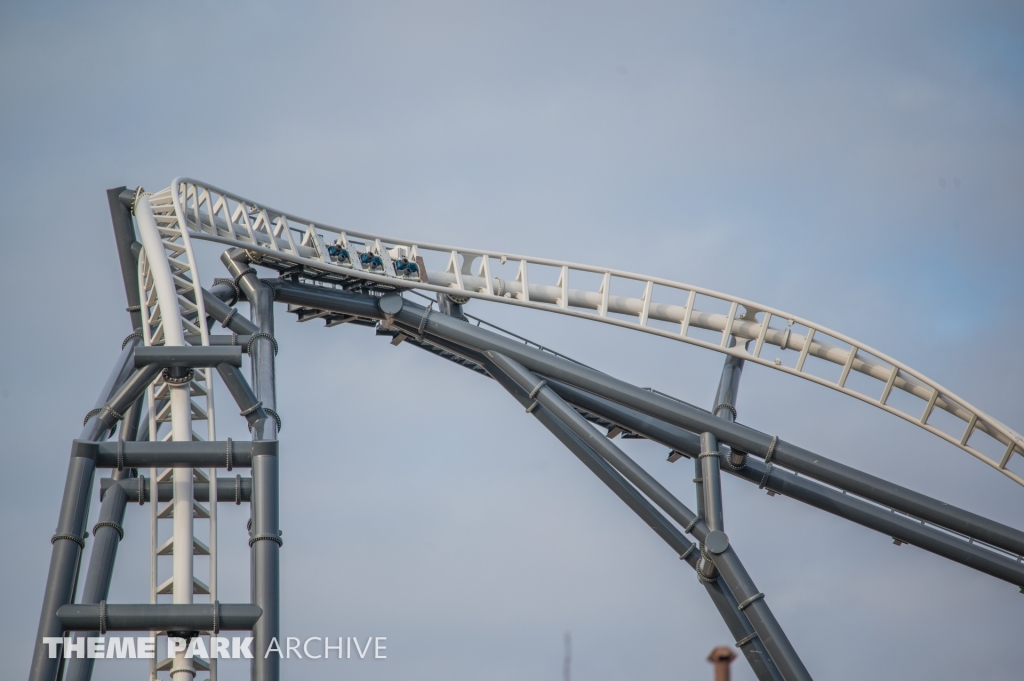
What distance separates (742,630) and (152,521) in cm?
1051

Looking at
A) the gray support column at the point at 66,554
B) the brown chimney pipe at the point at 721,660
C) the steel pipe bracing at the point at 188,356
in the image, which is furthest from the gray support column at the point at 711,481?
the brown chimney pipe at the point at 721,660

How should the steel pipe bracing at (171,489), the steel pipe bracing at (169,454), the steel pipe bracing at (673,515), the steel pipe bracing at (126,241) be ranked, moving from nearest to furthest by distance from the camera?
the steel pipe bracing at (169,454) < the steel pipe bracing at (171,489) < the steel pipe bracing at (673,515) < the steel pipe bracing at (126,241)

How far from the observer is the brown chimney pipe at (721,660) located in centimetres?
629

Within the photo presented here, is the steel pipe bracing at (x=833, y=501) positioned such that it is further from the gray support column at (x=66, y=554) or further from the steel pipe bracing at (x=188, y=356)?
the gray support column at (x=66, y=554)

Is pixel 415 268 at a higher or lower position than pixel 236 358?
higher

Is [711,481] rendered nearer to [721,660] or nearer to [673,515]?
[673,515]

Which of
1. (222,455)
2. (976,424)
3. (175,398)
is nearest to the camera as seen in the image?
(222,455)

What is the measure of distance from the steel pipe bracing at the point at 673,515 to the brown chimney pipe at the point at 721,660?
56.2 feet

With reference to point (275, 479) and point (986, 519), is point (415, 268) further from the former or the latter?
point (986, 519)

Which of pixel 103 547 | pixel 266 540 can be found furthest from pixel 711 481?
pixel 103 547

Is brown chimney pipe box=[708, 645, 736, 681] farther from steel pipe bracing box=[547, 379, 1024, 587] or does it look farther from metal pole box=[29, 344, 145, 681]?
steel pipe bracing box=[547, 379, 1024, 587]

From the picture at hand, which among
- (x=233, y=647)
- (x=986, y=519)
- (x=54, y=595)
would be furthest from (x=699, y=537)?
(x=54, y=595)

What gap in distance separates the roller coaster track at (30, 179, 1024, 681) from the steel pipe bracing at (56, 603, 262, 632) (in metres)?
1.72

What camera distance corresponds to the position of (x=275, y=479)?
19.3 metres
